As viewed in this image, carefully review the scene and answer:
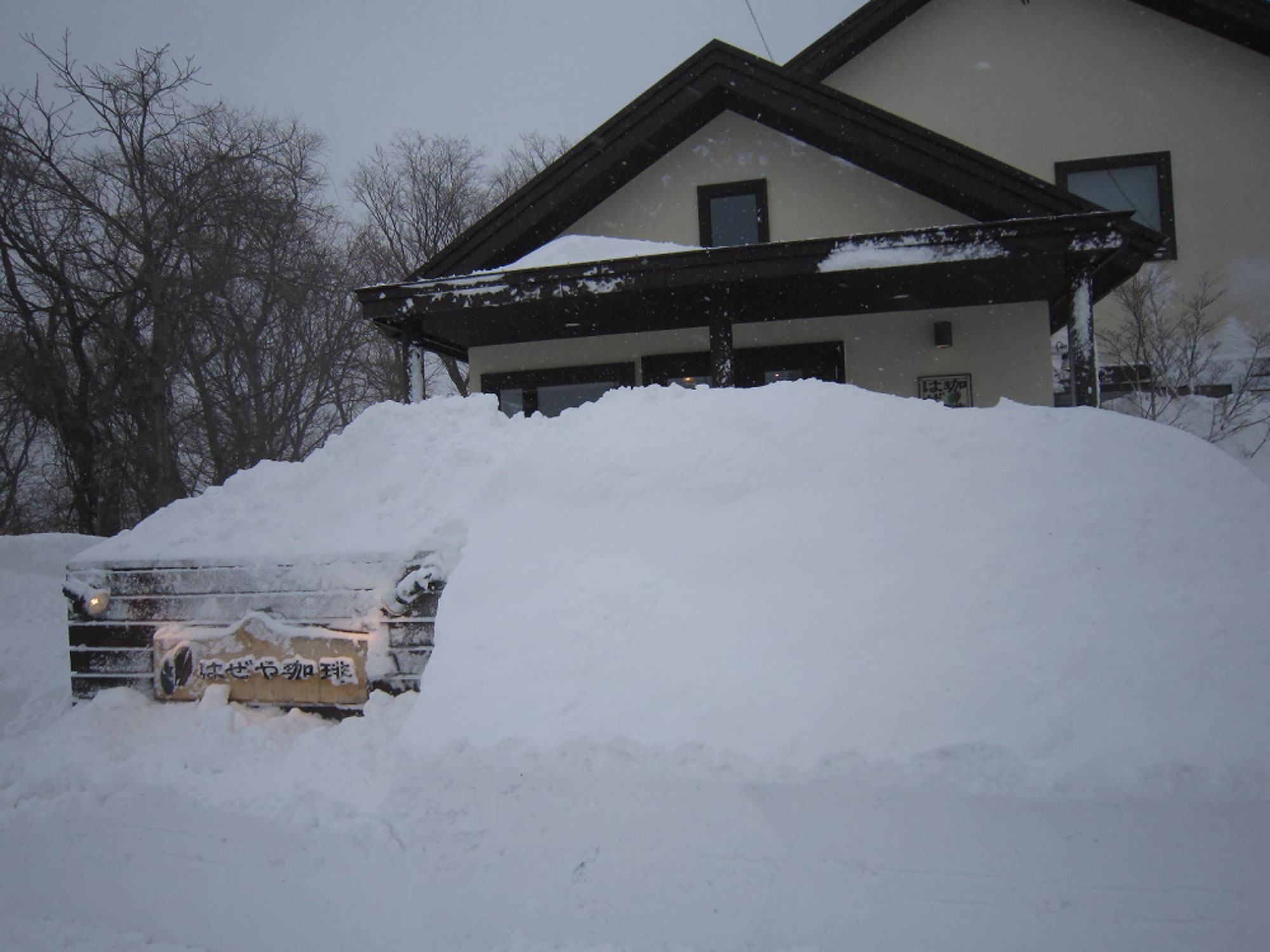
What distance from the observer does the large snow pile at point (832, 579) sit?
261 centimetres

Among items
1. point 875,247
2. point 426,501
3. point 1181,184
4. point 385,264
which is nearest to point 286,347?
point 385,264

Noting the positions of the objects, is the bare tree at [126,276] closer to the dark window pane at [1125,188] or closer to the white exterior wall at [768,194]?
the white exterior wall at [768,194]

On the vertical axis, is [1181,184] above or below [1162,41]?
below

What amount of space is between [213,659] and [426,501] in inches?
44.3

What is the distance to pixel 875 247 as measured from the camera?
23.7ft

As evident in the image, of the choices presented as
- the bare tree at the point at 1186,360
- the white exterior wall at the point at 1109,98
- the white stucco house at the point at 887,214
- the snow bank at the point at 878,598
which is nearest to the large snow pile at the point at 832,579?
the snow bank at the point at 878,598

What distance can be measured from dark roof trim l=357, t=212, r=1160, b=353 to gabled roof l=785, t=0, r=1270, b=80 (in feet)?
14.2

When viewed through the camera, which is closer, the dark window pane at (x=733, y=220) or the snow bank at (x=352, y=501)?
the snow bank at (x=352, y=501)

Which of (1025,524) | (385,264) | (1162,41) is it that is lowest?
(1025,524)

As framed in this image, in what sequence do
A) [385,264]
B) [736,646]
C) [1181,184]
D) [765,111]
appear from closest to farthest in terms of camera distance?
[736,646] < [765,111] < [1181,184] < [385,264]

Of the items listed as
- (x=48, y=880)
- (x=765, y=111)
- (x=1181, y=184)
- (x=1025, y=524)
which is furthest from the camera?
(x=1181, y=184)

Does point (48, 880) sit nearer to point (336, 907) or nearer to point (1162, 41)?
point (336, 907)

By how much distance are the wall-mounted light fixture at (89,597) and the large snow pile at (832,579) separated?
236mm

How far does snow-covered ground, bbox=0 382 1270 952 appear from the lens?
229cm
